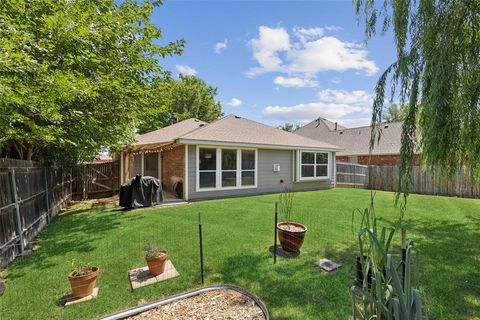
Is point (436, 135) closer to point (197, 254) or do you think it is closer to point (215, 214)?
point (197, 254)

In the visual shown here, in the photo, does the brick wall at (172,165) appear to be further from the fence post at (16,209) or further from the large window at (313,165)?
the large window at (313,165)

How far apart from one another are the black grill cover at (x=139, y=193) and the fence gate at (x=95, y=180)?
12.0ft

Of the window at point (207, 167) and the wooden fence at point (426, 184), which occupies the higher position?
the window at point (207, 167)

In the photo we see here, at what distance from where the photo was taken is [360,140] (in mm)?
21812

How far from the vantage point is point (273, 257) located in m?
4.24

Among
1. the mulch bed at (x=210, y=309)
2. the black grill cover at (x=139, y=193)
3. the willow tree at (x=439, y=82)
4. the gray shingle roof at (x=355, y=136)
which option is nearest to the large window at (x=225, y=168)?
the black grill cover at (x=139, y=193)

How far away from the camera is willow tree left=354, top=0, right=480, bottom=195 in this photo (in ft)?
10.2

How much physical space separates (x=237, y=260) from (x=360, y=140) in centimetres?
2111

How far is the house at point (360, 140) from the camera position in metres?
18.4

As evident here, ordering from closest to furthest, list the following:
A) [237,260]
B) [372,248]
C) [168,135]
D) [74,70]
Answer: [372,248] → [237,260] → [74,70] → [168,135]

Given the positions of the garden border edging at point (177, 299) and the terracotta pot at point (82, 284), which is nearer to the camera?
the garden border edging at point (177, 299)

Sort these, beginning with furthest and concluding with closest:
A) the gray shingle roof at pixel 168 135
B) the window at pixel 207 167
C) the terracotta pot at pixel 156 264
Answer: the gray shingle roof at pixel 168 135, the window at pixel 207 167, the terracotta pot at pixel 156 264

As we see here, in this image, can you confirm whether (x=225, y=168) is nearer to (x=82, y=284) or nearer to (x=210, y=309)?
(x=82, y=284)

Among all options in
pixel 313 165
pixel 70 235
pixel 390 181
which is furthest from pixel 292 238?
pixel 390 181
